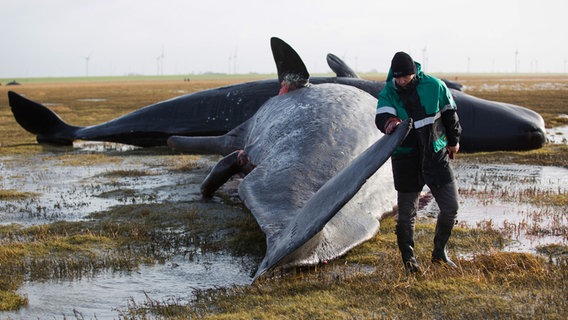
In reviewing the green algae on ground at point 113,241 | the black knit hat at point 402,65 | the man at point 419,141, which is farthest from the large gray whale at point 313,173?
the green algae on ground at point 113,241

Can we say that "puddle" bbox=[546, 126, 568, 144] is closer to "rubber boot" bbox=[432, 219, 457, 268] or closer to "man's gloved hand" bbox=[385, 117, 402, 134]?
"rubber boot" bbox=[432, 219, 457, 268]

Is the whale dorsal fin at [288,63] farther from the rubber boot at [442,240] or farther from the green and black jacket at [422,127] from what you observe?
the rubber boot at [442,240]

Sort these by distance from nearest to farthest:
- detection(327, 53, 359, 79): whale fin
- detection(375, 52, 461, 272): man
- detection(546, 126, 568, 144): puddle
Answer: detection(375, 52, 461, 272): man, detection(327, 53, 359, 79): whale fin, detection(546, 126, 568, 144): puddle

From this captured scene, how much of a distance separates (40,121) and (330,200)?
45.3 feet

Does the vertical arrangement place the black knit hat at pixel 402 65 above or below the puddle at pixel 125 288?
above

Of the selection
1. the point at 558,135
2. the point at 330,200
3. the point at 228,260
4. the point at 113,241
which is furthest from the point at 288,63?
the point at 558,135

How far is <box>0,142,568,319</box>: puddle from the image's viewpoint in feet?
20.1

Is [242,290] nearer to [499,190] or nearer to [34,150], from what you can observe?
[499,190]

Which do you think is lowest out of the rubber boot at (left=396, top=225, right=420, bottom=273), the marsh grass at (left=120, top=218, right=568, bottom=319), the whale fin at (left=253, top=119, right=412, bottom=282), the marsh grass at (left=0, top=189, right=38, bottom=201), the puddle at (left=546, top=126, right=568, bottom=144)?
the marsh grass at (left=0, top=189, right=38, bottom=201)

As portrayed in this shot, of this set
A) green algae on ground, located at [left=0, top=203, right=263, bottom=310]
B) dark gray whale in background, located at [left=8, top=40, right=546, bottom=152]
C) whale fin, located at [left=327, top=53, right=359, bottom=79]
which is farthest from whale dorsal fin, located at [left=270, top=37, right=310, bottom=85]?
whale fin, located at [left=327, top=53, right=359, bottom=79]

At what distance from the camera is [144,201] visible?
35.1ft

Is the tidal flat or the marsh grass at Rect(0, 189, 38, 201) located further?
the marsh grass at Rect(0, 189, 38, 201)

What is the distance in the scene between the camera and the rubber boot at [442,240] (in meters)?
6.44

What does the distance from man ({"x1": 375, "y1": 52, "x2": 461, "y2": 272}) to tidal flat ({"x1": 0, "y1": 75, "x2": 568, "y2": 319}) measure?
1.52 ft
